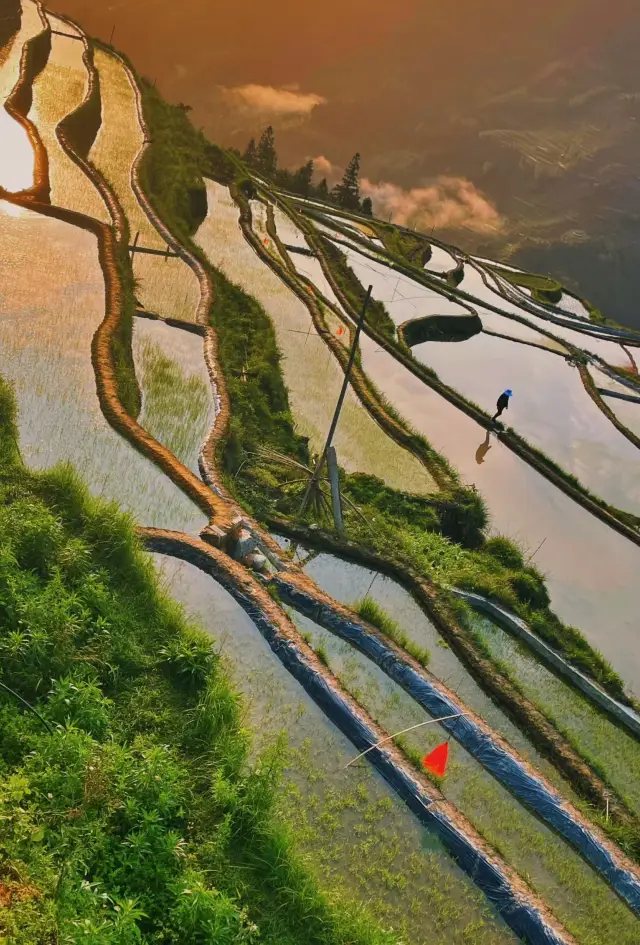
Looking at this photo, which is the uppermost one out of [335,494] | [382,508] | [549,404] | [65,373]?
[549,404]

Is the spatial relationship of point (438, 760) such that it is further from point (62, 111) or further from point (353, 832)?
point (62, 111)

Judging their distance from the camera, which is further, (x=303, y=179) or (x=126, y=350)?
(x=303, y=179)

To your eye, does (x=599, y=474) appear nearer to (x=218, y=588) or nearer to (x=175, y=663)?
(x=218, y=588)

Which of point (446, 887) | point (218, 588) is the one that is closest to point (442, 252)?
point (218, 588)

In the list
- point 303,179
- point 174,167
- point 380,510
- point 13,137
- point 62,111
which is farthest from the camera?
point 303,179

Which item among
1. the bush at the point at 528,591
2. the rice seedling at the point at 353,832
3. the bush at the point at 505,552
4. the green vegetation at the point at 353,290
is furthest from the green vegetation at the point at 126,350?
the green vegetation at the point at 353,290

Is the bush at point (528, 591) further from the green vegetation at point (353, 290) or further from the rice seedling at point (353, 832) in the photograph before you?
the green vegetation at point (353, 290)

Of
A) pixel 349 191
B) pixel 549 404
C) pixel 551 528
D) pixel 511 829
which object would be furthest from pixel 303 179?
pixel 511 829
